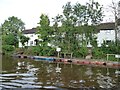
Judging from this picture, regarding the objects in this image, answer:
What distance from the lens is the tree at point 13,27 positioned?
206 ft

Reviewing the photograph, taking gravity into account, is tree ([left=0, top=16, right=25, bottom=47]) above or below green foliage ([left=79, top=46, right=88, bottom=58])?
above

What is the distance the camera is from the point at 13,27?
66625 millimetres

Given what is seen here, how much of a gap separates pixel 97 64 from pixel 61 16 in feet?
45.0

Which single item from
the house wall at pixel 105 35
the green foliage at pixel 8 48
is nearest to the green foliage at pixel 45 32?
the house wall at pixel 105 35

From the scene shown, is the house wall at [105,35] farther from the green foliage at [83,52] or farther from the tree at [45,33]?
the green foliage at [83,52]

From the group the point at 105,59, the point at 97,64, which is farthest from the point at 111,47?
the point at 97,64

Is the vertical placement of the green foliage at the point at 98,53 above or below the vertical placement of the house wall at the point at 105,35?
below

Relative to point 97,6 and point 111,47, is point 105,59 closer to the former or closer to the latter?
point 111,47

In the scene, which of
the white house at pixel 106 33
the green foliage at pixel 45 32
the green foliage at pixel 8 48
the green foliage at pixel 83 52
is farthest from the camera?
the green foliage at pixel 8 48

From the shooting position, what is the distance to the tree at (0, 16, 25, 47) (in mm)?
62922

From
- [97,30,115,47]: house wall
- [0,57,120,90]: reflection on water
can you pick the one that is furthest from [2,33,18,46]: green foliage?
[0,57,120,90]: reflection on water

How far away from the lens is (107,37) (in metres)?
49.4

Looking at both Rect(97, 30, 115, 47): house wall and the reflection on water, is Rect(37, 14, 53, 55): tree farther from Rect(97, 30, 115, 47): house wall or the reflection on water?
the reflection on water

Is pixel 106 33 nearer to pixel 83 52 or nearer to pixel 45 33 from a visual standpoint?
pixel 83 52
